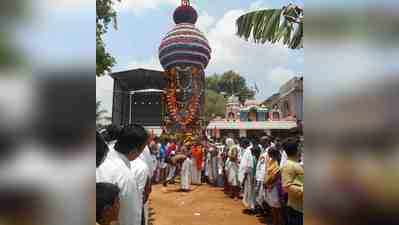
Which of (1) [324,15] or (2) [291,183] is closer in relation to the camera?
(1) [324,15]

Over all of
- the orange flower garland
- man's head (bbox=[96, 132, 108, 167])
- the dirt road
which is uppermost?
the orange flower garland

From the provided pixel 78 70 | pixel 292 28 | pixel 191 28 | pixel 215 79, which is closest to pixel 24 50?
pixel 78 70

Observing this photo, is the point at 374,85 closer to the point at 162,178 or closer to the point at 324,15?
the point at 324,15

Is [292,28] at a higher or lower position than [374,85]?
higher

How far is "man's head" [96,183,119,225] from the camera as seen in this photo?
156 cm

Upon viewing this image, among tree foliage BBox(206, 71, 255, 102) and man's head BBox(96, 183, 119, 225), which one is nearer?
man's head BBox(96, 183, 119, 225)

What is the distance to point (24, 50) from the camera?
0.89 m

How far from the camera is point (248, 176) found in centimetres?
705

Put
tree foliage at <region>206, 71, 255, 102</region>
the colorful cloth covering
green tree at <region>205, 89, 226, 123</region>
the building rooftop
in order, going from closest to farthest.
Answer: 1. the colorful cloth covering
2. the building rooftop
3. green tree at <region>205, 89, 226, 123</region>
4. tree foliage at <region>206, 71, 255, 102</region>

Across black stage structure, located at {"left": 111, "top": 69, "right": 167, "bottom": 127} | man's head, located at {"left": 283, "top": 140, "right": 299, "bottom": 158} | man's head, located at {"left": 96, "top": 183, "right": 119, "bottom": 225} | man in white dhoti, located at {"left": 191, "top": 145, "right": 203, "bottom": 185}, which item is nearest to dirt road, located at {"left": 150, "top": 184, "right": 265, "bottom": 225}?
man in white dhoti, located at {"left": 191, "top": 145, "right": 203, "bottom": 185}

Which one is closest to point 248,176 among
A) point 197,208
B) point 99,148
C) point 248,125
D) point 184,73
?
point 197,208

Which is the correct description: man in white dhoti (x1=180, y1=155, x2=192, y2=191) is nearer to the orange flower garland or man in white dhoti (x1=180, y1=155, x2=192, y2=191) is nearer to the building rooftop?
the orange flower garland

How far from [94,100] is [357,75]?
2.07 feet

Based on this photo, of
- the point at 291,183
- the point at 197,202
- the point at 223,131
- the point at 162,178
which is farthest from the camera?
the point at 223,131
